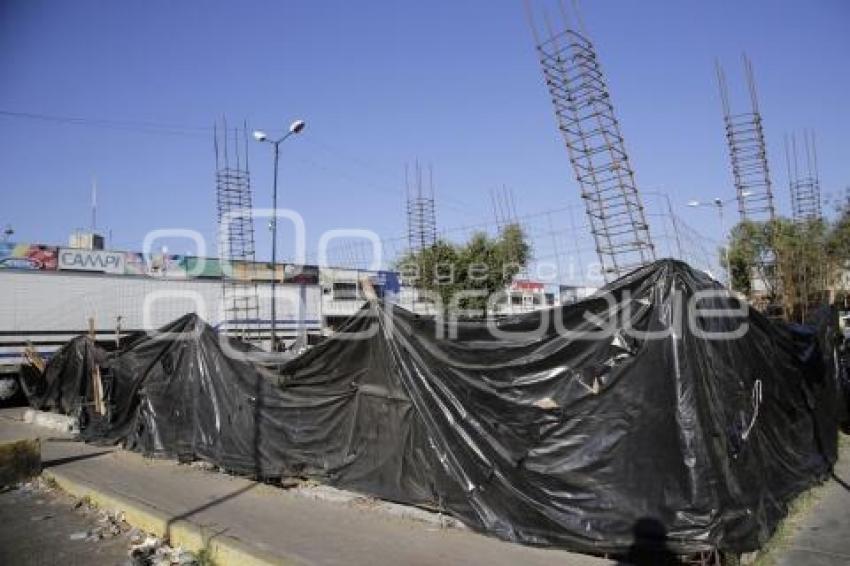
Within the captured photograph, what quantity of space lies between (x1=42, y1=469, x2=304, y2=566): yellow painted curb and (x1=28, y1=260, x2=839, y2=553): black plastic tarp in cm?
153

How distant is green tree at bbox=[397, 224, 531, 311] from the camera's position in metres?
34.5

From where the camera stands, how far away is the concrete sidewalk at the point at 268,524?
5.37 meters

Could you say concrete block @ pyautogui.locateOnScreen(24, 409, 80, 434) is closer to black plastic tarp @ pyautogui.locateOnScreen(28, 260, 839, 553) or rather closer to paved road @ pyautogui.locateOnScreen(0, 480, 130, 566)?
paved road @ pyautogui.locateOnScreen(0, 480, 130, 566)

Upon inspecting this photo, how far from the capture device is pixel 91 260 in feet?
109

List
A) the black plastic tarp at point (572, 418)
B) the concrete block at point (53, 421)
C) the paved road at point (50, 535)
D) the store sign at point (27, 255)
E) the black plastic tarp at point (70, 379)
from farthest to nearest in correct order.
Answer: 1. the store sign at point (27, 255)
2. the black plastic tarp at point (70, 379)
3. the concrete block at point (53, 421)
4. the paved road at point (50, 535)
5. the black plastic tarp at point (572, 418)

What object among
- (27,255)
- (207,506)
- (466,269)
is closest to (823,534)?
(207,506)

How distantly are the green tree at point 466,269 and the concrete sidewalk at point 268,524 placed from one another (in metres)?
25.1

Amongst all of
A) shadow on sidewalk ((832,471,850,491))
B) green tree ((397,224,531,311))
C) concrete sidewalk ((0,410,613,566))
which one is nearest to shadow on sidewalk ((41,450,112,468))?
concrete sidewalk ((0,410,613,566))

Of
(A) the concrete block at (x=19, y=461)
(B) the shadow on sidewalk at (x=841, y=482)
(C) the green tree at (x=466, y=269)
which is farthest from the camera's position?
(C) the green tree at (x=466, y=269)

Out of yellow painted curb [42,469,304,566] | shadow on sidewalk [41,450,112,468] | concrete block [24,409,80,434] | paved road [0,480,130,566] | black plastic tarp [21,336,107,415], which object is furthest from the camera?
black plastic tarp [21,336,107,415]

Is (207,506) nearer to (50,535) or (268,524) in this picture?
(268,524)

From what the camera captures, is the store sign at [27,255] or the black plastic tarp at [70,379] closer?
the black plastic tarp at [70,379]

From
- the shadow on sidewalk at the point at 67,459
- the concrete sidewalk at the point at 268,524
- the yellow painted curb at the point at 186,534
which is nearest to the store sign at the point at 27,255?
the shadow on sidewalk at the point at 67,459

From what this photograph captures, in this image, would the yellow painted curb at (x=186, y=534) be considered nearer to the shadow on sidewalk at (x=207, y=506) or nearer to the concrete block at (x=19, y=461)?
the shadow on sidewalk at (x=207, y=506)
